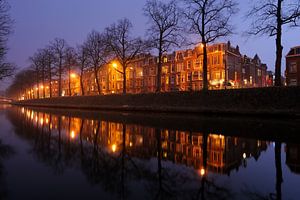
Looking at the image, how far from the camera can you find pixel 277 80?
25.2 m

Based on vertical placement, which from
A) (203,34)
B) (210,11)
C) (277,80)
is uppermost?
(210,11)

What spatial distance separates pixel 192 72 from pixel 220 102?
46.1 meters

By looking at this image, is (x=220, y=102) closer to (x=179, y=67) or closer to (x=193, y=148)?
(x=193, y=148)

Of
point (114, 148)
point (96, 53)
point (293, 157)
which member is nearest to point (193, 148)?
point (114, 148)

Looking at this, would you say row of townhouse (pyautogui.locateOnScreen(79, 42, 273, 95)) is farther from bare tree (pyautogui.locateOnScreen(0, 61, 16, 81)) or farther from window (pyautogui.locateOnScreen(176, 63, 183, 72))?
bare tree (pyautogui.locateOnScreen(0, 61, 16, 81))

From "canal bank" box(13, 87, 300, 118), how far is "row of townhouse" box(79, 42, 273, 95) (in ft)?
76.5

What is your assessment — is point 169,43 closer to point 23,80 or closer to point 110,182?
point 110,182

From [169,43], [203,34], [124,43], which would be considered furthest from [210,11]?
[124,43]

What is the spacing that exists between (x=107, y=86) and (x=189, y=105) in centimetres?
7147

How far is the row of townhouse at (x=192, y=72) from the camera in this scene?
225 feet

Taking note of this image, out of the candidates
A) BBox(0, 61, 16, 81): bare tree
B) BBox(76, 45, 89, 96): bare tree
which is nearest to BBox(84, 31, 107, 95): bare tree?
BBox(76, 45, 89, 96): bare tree

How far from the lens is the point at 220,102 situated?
89.2 feet

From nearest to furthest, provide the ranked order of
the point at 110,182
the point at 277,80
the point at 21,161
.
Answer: the point at 110,182, the point at 21,161, the point at 277,80

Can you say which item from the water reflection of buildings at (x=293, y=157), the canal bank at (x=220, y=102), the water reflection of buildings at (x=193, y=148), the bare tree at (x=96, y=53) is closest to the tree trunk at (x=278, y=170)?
the water reflection of buildings at (x=293, y=157)
